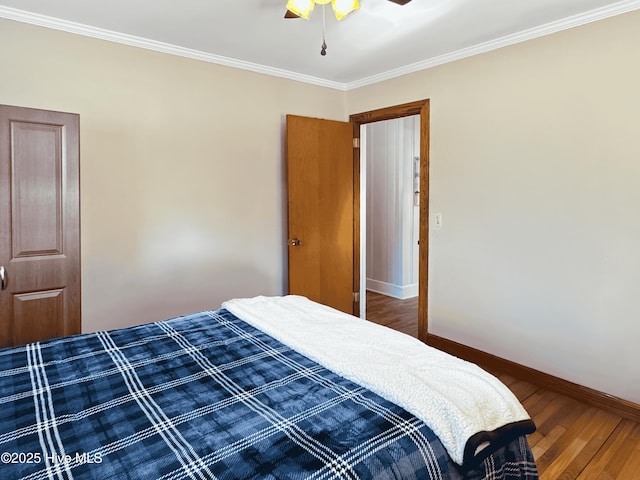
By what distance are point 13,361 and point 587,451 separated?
9.03 feet

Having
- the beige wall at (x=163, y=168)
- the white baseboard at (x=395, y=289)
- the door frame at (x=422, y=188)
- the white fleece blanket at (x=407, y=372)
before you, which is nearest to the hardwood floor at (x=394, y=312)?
the white baseboard at (x=395, y=289)

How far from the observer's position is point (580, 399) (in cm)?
265

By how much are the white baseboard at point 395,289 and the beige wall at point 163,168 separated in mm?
2046

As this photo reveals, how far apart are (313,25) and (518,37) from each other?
142 centimetres

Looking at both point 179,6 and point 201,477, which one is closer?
point 201,477

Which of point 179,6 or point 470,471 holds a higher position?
point 179,6

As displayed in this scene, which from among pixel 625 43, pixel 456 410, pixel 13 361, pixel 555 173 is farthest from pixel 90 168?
pixel 625 43

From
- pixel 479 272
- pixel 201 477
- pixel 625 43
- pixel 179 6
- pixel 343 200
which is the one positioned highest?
pixel 179 6

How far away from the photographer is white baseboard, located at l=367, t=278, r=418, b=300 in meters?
5.33

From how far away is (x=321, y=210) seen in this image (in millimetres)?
3900

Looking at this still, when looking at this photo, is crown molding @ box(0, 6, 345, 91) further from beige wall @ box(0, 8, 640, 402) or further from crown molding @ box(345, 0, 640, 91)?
crown molding @ box(345, 0, 640, 91)

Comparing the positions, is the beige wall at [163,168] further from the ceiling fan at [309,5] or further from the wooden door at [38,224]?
the ceiling fan at [309,5]

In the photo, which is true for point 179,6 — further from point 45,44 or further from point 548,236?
point 548,236

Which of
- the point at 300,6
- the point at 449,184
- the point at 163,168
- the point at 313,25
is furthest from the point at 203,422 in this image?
the point at 449,184
